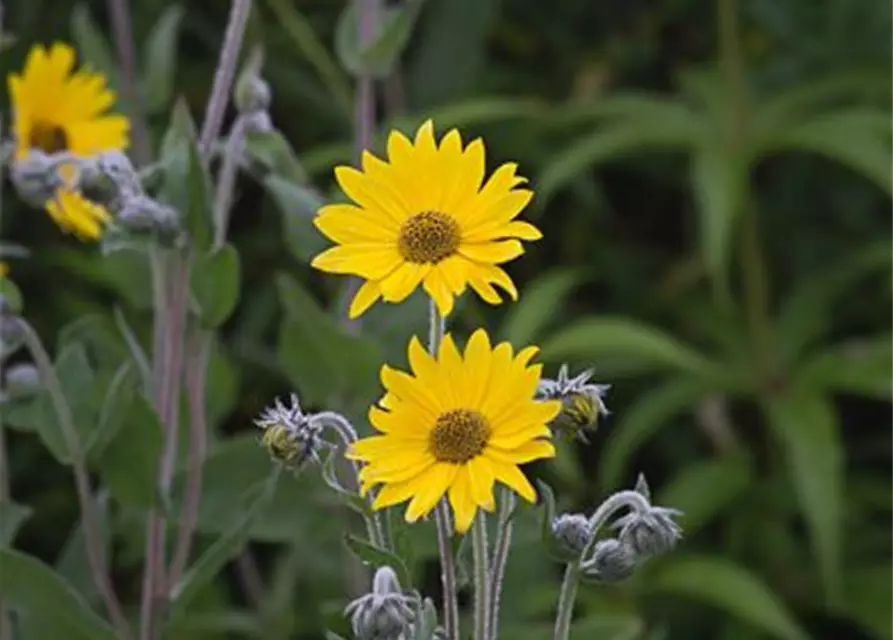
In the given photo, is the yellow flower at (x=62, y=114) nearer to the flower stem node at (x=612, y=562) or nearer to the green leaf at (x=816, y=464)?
the flower stem node at (x=612, y=562)

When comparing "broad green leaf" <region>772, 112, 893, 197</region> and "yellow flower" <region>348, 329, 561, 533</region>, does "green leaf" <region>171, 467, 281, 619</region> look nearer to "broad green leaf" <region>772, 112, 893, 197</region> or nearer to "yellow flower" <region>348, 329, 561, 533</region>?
"yellow flower" <region>348, 329, 561, 533</region>

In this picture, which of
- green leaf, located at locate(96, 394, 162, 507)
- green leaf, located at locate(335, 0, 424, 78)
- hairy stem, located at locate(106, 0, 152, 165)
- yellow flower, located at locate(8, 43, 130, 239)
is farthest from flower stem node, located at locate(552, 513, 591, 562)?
hairy stem, located at locate(106, 0, 152, 165)

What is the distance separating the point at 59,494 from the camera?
85.4 inches

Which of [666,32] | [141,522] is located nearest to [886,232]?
[666,32]

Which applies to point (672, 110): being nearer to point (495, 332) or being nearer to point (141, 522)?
point (495, 332)

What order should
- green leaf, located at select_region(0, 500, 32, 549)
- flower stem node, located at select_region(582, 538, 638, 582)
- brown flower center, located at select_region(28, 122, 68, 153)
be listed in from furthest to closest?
brown flower center, located at select_region(28, 122, 68, 153), green leaf, located at select_region(0, 500, 32, 549), flower stem node, located at select_region(582, 538, 638, 582)

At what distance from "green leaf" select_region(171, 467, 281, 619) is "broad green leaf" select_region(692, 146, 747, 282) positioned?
626 millimetres

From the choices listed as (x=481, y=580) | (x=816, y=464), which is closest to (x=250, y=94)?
(x=481, y=580)

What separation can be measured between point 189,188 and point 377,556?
45cm

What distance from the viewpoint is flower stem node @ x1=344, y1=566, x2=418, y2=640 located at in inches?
37.4

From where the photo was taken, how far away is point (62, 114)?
1608 mm

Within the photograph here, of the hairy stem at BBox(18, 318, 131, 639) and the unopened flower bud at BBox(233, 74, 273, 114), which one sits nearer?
the hairy stem at BBox(18, 318, 131, 639)

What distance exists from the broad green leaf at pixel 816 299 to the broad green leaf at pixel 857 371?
50 mm

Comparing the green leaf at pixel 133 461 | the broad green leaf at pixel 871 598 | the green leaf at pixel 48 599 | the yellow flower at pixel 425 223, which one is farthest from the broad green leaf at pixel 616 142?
the yellow flower at pixel 425 223
